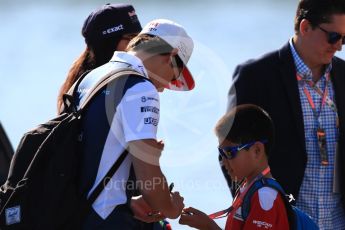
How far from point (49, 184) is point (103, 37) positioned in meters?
1.08

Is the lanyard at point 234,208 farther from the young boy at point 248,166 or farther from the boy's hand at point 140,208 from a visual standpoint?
the boy's hand at point 140,208

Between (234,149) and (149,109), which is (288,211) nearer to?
(234,149)

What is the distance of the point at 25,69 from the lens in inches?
531

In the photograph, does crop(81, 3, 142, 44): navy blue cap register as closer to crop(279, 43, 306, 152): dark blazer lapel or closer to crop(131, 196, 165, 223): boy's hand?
crop(279, 43, 306, 152): dark blazer lapel

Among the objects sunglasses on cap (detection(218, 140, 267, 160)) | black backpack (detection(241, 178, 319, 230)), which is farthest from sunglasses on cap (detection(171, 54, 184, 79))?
black backpack (detection(241, 178, 319, 230))

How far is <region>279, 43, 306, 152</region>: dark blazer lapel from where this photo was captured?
186 inches

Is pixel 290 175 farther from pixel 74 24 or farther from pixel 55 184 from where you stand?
pixel 74 24

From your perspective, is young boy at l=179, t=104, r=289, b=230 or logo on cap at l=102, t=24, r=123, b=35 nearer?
young boy at l=179, t=104, r=289, b=230

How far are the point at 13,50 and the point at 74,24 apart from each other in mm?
1719

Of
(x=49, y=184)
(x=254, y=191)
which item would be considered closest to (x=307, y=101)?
(x=254, y=191)

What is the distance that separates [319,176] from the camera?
15.4 feet

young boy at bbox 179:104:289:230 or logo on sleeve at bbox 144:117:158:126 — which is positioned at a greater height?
logo on sleeve at bbox 144:117:158:126

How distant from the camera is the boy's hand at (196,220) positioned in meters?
4.07

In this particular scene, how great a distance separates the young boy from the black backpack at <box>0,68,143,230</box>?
1.91ft
